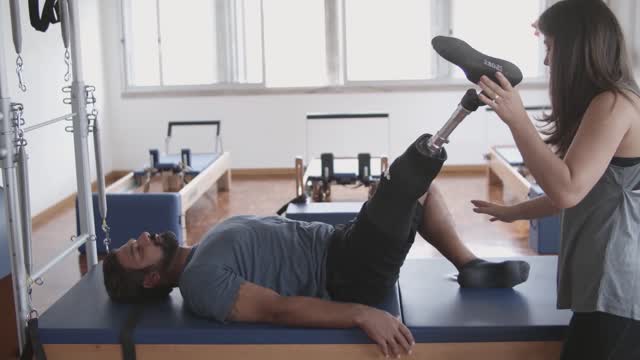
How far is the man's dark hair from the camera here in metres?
2.16

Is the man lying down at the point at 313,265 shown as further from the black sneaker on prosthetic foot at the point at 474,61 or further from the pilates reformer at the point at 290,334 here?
the black sneaker on prosthetic foot at the point at 474,61

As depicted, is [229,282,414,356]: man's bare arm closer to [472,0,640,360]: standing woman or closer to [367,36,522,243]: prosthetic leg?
[367,36,522,243]: prosthetic leg

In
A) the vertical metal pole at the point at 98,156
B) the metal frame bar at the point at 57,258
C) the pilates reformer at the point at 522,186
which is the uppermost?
the vertical metal pole at the point at 98,156

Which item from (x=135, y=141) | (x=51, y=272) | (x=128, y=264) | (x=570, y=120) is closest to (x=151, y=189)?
(x=51, y=272)

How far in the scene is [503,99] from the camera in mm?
1601

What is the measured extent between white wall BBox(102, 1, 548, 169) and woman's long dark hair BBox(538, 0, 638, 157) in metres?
5.25

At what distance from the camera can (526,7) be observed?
6879mm

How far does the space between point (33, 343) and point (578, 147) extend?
1.37m

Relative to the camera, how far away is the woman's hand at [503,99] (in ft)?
5.21

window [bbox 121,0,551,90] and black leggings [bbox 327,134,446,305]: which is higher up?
window [bbox 121,0,551,90]

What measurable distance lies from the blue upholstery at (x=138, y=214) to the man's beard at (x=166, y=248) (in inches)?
82.0

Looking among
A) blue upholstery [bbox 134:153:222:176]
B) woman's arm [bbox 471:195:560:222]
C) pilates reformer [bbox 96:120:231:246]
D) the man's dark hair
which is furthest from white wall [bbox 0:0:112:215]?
woman's arm [bbox 471:195:560:222]

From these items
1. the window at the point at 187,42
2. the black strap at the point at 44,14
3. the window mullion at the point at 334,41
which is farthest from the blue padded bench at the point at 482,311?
the window at the point at 187,42

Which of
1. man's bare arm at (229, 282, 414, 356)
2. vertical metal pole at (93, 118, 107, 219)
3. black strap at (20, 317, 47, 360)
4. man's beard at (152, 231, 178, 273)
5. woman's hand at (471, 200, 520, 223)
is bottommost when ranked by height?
black strap at (20, 317, 47, 360)
